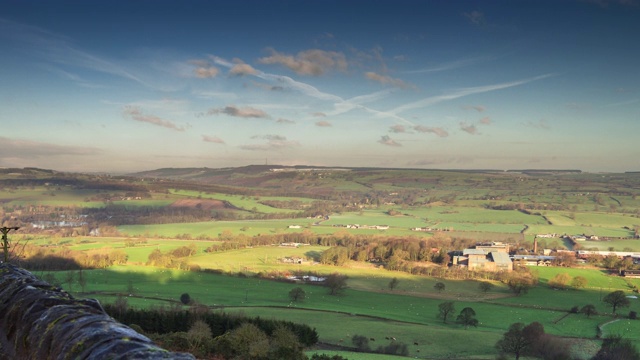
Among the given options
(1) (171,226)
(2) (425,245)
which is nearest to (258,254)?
(2) (425,245)

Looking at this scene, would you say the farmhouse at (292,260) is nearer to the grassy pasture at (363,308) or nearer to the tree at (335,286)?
the grassy pasture at (363,308)

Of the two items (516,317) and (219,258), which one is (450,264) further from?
(219,258)

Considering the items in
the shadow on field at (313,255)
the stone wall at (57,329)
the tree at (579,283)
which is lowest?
the shadow on field at (313,255)

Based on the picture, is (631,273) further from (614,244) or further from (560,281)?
(614,244)

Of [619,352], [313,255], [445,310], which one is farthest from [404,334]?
[313,255]

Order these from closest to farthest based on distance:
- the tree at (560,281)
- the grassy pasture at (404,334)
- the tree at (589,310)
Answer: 1. the grassy pasture at (404,334)
2. the tree at (589,310)
3. the tree at (560,281)

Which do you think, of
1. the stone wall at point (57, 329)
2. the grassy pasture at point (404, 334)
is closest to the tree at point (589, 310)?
the grassy pasture at point (404, 334)

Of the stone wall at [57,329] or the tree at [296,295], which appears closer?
the stone wall at [57,329]
